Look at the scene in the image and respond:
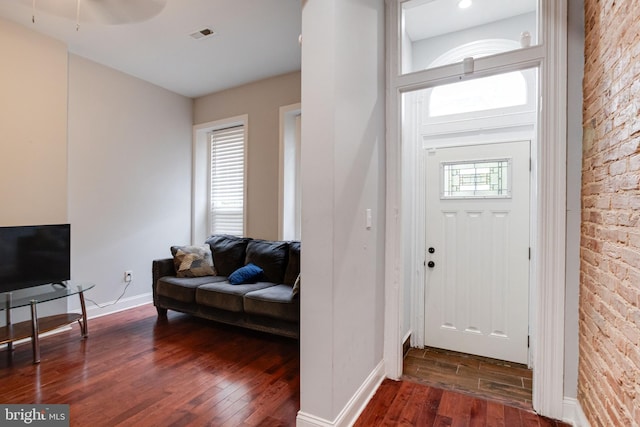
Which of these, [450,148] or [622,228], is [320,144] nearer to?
[622,228]

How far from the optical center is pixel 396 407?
2010 mm

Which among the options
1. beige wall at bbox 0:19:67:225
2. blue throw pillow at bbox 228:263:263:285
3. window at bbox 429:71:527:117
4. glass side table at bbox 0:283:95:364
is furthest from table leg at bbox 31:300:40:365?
window at bbox 429:71:527:117

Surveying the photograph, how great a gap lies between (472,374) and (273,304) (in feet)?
5.72

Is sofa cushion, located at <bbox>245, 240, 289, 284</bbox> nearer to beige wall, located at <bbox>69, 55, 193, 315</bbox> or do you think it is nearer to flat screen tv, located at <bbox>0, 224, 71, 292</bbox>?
beige wall, located at <bbox>69, 55, 193, 315</bbox>

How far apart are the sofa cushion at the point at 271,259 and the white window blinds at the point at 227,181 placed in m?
0.95

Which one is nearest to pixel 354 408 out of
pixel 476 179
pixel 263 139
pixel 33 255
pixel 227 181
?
pixel 476 179

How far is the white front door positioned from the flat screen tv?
351 cm

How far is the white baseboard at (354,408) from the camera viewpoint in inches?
66.3

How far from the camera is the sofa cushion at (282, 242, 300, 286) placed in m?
3.40

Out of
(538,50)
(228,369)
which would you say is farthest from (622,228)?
(228,369)

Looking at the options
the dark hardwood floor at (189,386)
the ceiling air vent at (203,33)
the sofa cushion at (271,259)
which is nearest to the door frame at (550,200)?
the dark hardwood floor at (189,386)

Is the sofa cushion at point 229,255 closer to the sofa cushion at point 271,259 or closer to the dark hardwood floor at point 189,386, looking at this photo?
the sofa cushion at point 271,259

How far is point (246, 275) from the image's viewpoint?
3.45m

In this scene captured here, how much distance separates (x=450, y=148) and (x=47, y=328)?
3.94m
